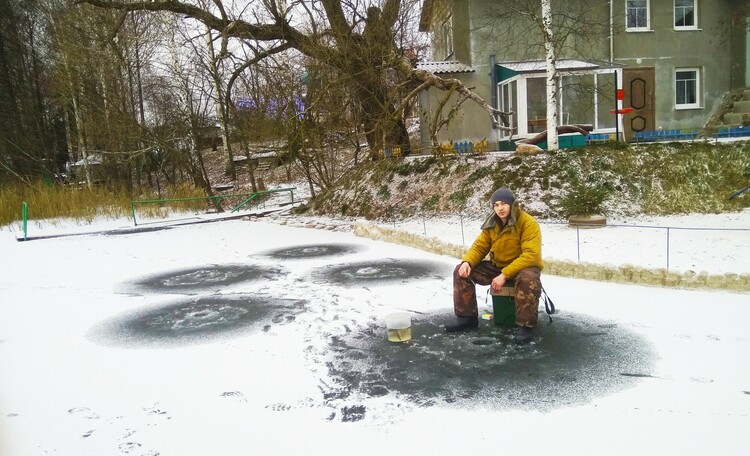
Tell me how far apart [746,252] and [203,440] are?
7503 millimetres

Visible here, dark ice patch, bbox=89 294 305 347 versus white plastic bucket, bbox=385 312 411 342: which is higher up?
white plastic bucket, bbox=385 312 411 342

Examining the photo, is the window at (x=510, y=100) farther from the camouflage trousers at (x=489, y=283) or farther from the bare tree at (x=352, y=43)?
the camouflage trousers at (x=489, y=283)

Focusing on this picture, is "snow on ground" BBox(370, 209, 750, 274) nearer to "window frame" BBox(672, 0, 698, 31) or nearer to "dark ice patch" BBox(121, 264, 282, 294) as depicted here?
"dark ice patch" BBox(121, 264, 282, 294)

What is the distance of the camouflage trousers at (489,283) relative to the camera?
14.4ft

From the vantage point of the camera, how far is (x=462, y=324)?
187 inches

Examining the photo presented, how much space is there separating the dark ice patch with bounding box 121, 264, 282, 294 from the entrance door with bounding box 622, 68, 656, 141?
46.7 ft

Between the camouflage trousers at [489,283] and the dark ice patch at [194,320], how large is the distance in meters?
1.82

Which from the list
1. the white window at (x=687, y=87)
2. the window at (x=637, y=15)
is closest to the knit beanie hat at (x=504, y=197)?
the window at (x=637, y=15)

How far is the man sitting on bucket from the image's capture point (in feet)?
14.4

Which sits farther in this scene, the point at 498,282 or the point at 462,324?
the point at 462,324

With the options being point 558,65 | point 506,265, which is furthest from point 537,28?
point 506,265

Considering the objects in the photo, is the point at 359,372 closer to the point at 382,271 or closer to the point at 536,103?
the point at 382,271

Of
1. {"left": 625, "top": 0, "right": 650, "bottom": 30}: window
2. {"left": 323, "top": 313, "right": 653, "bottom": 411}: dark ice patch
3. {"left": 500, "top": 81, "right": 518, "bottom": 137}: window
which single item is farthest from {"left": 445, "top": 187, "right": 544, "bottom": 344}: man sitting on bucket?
{"left": 625, "top": 0, "right": 650, "bottom": 30}: window

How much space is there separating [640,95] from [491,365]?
54.8 ft
